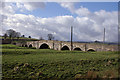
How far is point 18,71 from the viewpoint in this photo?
9648 mm

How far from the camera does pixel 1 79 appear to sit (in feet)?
27.5

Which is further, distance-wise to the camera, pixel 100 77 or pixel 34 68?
pixel 34 68

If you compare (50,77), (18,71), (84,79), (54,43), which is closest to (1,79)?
(18,71)

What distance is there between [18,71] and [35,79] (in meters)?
2.13

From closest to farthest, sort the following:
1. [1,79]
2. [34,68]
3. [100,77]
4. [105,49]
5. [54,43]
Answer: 1. [100,77]
2. [1,79]
3. [34,68]
4. [105,49]
5. [54,43]

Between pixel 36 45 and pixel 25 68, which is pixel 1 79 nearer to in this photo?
pixel 25 68

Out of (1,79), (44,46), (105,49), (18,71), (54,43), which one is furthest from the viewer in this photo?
(44,46)

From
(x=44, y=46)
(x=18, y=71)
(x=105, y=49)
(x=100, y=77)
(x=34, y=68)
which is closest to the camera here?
(x=100, y=77)

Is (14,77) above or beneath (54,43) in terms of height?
beneath

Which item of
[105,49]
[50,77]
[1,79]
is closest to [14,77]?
[1,79]

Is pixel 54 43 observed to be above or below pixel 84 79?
above

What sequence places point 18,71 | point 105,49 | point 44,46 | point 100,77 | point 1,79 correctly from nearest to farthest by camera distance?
point 100,77 → point 1,79 → point 18,71 → point 105,49 → point 44,46

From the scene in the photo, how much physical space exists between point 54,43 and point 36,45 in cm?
1401

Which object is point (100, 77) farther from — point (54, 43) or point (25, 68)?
point (54, 43)
